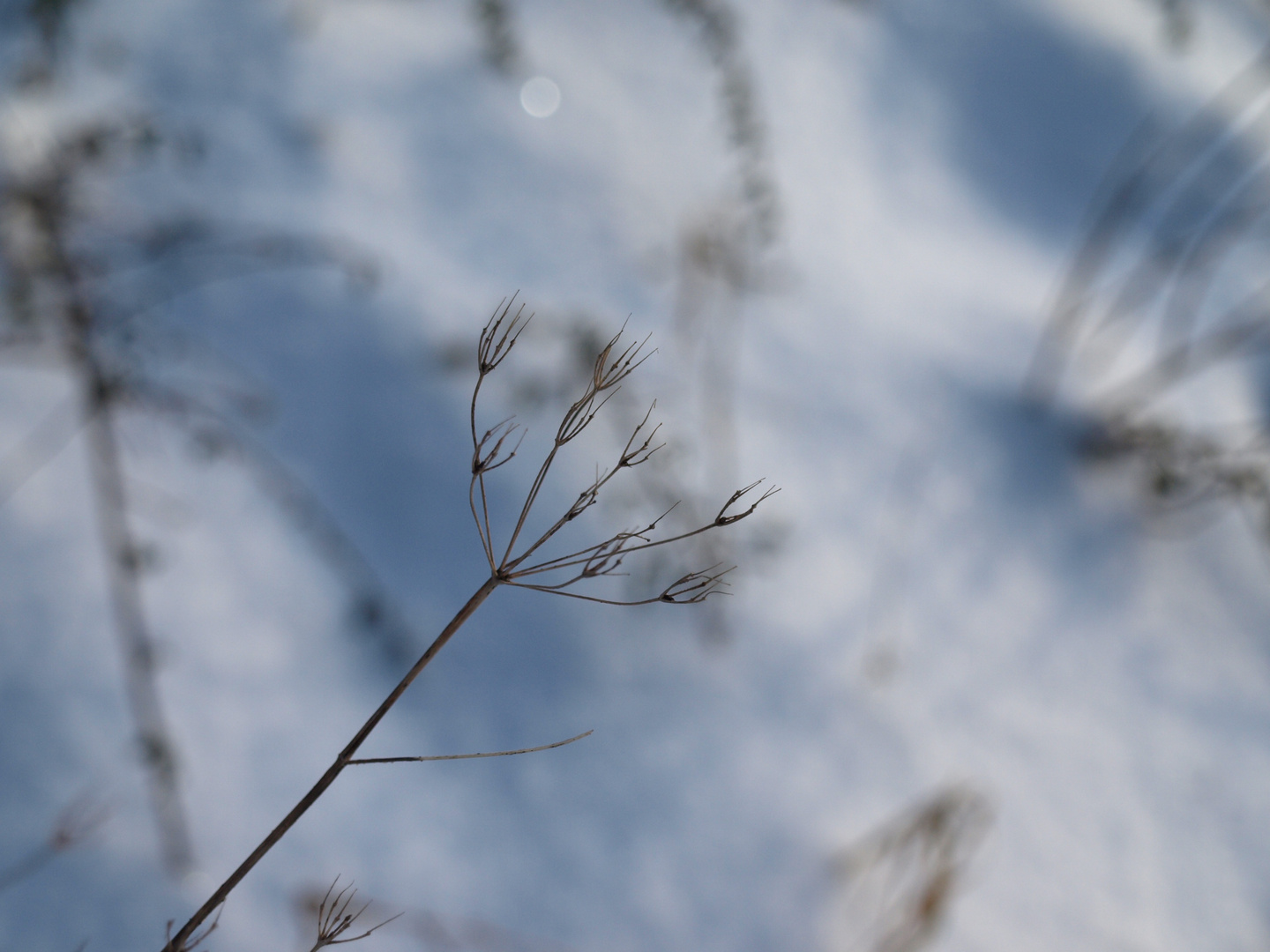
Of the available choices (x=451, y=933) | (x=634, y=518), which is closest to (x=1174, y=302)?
(x=634, y=518)

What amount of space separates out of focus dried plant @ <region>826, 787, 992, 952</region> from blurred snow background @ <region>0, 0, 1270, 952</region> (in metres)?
0.01

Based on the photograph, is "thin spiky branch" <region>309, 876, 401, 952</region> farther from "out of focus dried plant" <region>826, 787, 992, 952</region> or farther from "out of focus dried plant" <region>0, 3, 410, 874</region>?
"out of focus dried plant" <region>826, 787, 992, 952</region>

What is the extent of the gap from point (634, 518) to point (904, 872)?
594 mm

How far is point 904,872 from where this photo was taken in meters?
1.05

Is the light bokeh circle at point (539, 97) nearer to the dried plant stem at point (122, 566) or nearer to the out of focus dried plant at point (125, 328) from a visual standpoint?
the out of focus dried plant at point (125, 328)

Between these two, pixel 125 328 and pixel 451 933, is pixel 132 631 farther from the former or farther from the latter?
pixel 451 933

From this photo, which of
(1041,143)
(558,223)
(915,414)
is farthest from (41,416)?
(1041,143)

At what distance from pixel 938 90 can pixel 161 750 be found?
1.60 metres

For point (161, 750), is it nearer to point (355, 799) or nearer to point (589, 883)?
→ point (355, 799)

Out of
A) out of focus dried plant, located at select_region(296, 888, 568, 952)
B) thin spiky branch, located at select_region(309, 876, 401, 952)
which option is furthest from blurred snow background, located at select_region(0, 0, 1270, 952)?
thin spiky branch, located at select_region(309, 876, 401, 952)

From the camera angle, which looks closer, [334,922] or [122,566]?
[334,922]

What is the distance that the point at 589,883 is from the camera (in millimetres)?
991

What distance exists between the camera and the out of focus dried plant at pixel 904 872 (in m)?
1.01

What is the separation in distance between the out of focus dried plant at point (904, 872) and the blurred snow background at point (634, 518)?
0.03ft
